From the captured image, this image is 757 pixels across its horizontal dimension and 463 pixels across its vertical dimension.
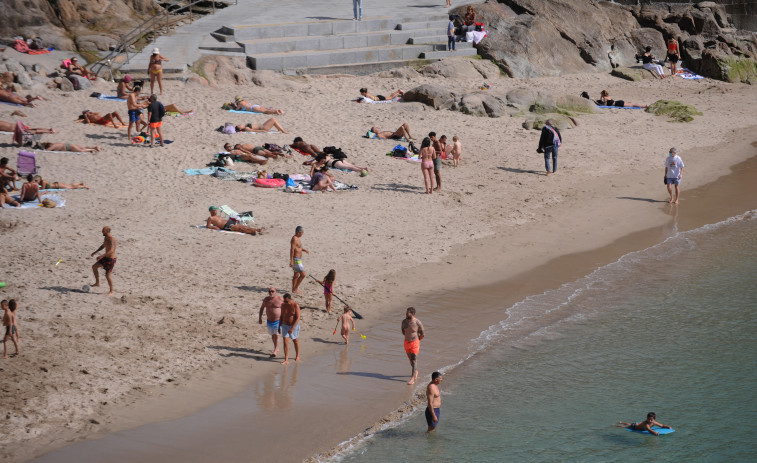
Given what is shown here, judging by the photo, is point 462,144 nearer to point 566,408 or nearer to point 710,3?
point 566,408

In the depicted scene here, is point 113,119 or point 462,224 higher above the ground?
point 113,119

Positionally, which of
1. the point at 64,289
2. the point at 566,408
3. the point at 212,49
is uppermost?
the point at 212,49

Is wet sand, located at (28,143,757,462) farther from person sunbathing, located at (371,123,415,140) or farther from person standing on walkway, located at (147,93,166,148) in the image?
person standing on walkway, located at (147,93,166,148)

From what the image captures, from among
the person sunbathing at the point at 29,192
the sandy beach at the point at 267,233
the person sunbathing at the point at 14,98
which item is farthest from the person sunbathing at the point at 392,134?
the person sunbathing at the point at 29,192

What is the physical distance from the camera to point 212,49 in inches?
1184

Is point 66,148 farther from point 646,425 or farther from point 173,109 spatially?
point 646,425

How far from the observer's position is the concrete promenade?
1145 inches

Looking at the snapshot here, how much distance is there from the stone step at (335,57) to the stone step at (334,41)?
31 centimetres

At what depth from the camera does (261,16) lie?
34281 millimetres

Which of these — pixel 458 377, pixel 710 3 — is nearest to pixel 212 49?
pixel 458 377

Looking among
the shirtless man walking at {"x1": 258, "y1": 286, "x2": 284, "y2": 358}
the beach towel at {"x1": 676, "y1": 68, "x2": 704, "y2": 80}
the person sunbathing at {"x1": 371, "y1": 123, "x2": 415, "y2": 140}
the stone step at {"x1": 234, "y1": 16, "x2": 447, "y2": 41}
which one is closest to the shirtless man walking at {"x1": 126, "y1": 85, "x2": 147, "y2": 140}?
the person sunbathing at {"x1": 371, "y1": 123, "x2": 415, "y2": 140}

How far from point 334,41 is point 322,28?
1.09m

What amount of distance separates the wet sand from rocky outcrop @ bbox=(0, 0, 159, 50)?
58.7 ft

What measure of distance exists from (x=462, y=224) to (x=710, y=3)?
1267 inches
